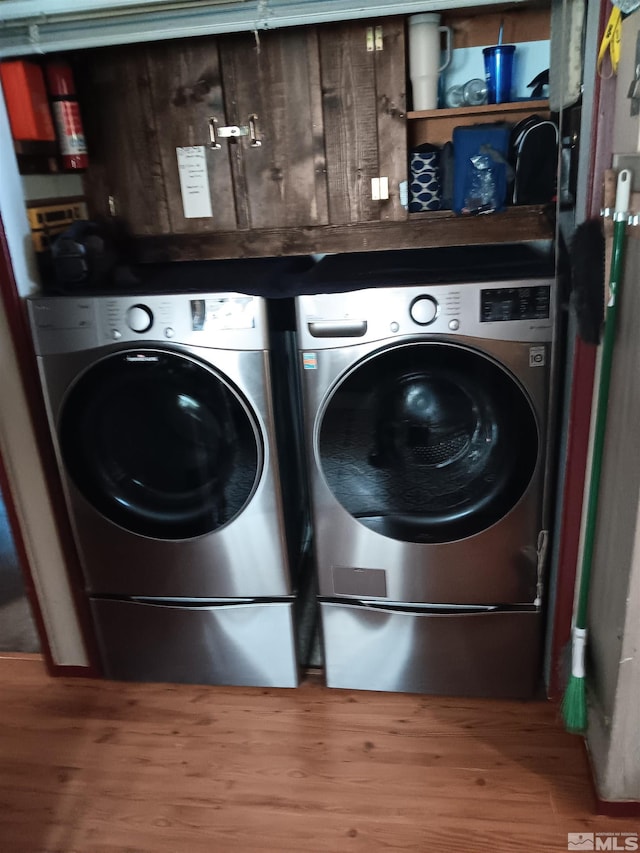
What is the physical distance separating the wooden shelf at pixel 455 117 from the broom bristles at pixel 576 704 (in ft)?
4.74

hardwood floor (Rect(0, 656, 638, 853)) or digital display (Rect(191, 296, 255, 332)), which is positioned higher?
digital display (Rect(191, 296, 255, 332))

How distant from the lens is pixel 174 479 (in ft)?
5.82

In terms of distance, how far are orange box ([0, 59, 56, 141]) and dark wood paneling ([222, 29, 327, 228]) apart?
0.50 m

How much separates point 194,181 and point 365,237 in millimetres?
530

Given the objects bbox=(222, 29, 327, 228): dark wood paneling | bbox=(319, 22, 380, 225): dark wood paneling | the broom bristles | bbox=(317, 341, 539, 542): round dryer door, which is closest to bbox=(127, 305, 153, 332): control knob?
bbox=(317, 341, 539, 542): round dryer door

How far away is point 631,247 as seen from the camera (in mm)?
1256

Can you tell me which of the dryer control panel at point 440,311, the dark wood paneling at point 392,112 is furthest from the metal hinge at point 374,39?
the dryer control panel at point 440,311

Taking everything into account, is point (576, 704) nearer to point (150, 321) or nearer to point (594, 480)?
point (594, 480)

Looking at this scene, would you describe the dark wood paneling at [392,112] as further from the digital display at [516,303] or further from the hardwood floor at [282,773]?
the hardwood floor at [282,773]

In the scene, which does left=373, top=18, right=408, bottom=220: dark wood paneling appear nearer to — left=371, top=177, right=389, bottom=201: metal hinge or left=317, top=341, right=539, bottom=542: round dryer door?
left=371, top=177, right=389, bottom=201: metal hinge

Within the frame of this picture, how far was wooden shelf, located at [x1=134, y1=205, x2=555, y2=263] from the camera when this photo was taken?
1.90 m

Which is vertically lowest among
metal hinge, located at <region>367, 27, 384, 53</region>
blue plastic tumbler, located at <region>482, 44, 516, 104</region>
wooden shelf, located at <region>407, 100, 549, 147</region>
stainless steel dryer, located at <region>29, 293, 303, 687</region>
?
stainless steel dryer, located at <region>29, 293, 303, 687</region>

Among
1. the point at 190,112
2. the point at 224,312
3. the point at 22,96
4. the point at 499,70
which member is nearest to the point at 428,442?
the point at 224,312

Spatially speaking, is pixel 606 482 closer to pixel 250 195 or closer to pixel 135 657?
pixel 250 195
